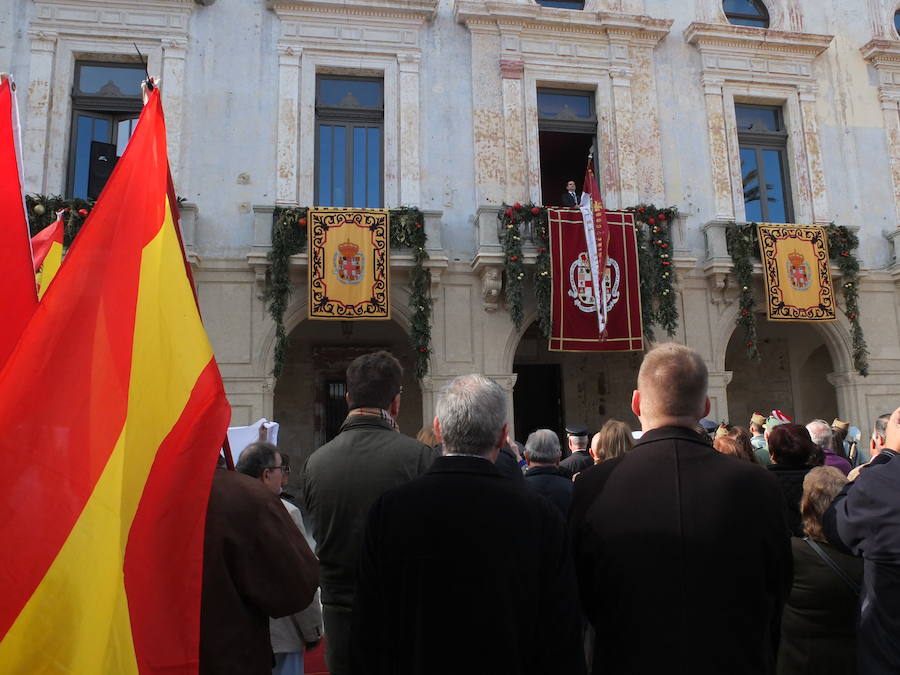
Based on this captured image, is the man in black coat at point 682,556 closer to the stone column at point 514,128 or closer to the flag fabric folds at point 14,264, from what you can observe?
the flag fabric folds at point 14,264

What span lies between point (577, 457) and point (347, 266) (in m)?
6.42

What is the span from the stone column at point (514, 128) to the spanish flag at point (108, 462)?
9.66 metres

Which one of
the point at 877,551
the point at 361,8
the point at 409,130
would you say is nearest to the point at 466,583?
the point at 877,551

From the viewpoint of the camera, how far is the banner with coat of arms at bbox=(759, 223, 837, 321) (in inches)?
477

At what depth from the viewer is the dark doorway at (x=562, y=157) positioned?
13.9 m

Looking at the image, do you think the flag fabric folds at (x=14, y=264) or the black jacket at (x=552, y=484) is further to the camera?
the black jacket at (x=552, y=484)

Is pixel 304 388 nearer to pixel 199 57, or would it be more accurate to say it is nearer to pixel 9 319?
pixel 199 57

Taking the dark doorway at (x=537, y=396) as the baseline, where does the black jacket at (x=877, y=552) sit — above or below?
below

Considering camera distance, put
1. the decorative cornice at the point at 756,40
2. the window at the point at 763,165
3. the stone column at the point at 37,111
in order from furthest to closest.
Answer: the window at the point at 763,165 → the decorative cornice at the point at 756,40 → the stone column at the point at 37,111

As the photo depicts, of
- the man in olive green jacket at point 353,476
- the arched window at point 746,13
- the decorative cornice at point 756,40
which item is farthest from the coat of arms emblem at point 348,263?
the arched window at point 746,13

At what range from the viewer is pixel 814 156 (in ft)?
43.8

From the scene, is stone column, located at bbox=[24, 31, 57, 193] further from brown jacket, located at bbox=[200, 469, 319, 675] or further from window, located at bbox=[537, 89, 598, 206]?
brown jacket, located at bbox=[200, 469, 319, 675]

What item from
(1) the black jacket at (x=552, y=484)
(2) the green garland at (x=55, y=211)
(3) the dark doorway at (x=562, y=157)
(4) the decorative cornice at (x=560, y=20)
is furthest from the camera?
(3) the dark doorway at (x=562, y=157)

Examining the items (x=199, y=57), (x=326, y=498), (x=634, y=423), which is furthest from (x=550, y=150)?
(x=326, y=498)
